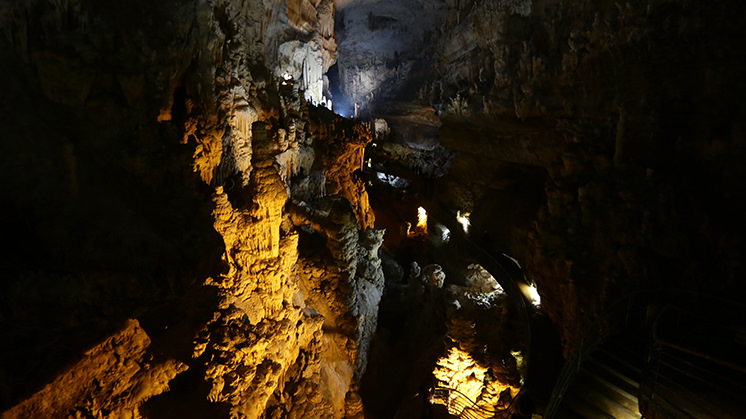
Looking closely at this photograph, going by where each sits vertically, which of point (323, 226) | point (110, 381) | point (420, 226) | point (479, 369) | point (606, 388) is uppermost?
point (323, 226)

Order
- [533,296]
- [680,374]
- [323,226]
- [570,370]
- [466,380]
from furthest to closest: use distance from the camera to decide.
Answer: [533,296], [466,380], [323,226], [570,370], [680,374]

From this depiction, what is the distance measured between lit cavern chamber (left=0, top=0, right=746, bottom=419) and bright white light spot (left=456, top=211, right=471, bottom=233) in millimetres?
2193

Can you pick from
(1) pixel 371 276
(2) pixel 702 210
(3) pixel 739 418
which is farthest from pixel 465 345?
(3) pixel 739 418

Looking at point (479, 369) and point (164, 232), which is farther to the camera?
point (479, 369)

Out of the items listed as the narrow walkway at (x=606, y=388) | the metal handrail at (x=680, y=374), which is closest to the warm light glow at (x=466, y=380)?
the narrow walkway at (x=606, y=388)

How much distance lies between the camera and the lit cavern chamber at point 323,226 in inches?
116

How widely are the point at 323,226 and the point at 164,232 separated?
442 cm

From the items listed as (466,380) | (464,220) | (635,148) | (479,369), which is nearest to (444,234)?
(464,220)

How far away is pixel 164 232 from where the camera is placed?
10.5ft

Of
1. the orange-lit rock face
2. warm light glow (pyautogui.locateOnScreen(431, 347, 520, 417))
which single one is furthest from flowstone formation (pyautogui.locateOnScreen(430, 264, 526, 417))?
the orange-lit rock face

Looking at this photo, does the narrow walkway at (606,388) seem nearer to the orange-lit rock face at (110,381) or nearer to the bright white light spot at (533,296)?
the orange-lit rock face at (110,381)

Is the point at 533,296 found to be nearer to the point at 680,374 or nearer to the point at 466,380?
the point at 466,380

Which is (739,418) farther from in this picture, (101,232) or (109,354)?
(109,354)

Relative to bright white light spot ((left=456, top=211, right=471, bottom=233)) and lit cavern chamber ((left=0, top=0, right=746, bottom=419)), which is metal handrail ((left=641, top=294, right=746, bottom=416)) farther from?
bright white light spot ((left=456, top=211, right=471, bottom=233))
